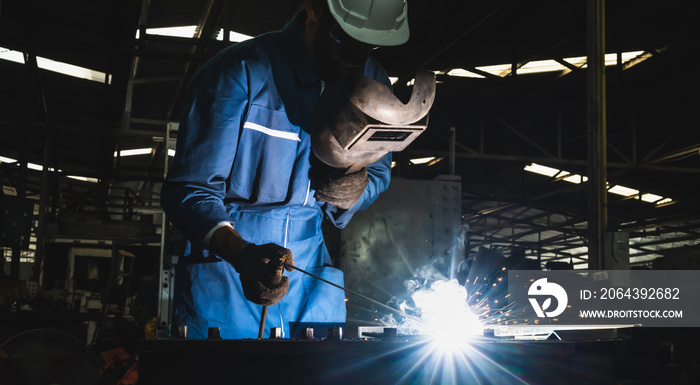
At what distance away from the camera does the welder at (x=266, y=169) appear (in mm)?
1596

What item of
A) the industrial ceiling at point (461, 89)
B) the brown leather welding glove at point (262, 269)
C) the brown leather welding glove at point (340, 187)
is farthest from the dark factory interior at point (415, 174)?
the brown leather welding glove at point (340, 187)

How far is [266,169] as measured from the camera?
1747 millimetres

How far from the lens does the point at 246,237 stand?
1729 mm

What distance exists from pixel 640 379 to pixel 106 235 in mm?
11372

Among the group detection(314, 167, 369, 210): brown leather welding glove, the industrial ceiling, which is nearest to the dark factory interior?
the industrial ceiling

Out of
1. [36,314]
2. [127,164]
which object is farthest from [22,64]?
[127,164]

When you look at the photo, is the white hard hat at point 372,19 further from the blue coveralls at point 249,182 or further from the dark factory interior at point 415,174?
the dark factory interior at point 415,174

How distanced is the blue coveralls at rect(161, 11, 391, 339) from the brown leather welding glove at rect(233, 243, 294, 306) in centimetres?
18


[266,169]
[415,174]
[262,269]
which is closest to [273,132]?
[266,169]

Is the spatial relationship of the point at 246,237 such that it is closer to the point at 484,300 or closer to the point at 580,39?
the point at 484,300

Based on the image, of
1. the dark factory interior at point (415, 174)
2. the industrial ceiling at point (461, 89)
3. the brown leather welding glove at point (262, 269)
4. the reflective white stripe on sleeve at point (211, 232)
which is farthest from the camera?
the industrial ceiling at point (461, 89)

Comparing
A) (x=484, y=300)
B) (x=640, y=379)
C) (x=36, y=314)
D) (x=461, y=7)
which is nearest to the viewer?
(x=640, y=379)

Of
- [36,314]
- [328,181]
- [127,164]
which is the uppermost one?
[127,164]

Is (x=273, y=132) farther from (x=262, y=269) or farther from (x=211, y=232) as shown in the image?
(x=262, y=269)
